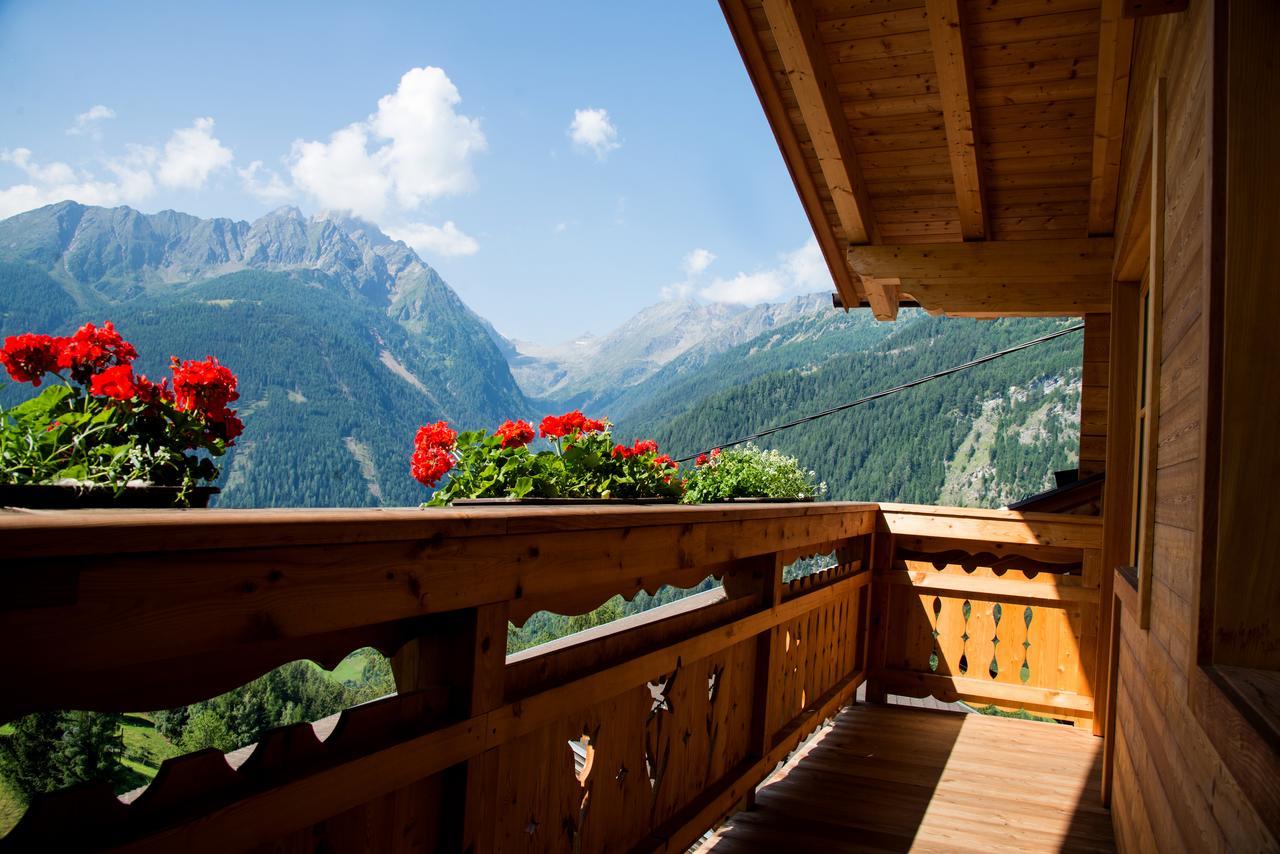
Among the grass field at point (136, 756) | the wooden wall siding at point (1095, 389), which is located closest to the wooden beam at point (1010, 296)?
the wooden wall siding at point (1095, 389)

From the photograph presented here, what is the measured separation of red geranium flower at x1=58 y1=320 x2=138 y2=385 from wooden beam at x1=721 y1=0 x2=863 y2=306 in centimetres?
260

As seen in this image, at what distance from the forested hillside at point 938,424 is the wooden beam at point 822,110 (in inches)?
1754

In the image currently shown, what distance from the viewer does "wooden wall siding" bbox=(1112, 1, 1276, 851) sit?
1183 mm

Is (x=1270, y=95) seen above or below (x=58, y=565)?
above

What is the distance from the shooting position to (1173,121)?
1.81 metres

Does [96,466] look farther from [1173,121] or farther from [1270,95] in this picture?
[1173,121]

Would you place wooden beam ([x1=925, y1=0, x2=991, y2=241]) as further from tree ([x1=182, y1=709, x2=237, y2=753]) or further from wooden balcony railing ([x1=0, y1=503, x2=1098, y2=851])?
tree ([x1=182, y1=709, x2=237, y2=753])

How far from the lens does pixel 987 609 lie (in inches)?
183

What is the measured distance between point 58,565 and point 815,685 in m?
3.40

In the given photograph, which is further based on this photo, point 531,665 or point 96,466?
point 531,665

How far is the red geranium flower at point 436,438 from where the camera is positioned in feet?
9.37

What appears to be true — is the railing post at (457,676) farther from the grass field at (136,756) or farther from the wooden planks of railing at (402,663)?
the grass field at (136,756)

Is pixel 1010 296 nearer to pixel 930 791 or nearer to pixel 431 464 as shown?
pixel 930 791

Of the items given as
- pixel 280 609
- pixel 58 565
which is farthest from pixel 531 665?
pixel 58 565
